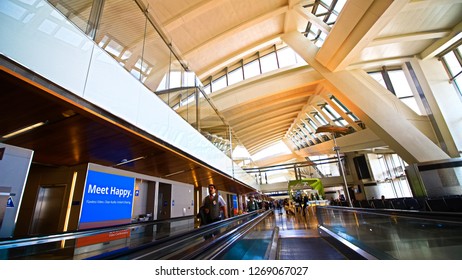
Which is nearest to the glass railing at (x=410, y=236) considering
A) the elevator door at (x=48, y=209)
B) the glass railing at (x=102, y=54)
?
the glass railing at (x=102, y=54)

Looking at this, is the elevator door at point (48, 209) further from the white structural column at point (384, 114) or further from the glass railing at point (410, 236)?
the white structural column at point (384, 114)

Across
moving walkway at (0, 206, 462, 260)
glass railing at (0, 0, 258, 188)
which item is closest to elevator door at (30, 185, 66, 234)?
moving walkway at (0, 206, 462, 260)

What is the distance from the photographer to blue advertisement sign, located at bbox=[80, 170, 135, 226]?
5.21 m

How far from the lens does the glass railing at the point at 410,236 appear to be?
2.10 m

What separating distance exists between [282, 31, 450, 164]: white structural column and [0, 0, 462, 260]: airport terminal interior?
0.07 meters

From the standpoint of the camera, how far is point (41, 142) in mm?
3971

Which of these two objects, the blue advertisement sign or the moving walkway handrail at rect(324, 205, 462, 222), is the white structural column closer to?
the moving walkway handrail at rect(324, 205, 462, 222)

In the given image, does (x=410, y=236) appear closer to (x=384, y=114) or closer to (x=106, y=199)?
(x=106, y=199)

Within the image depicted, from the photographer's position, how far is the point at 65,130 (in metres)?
3.56

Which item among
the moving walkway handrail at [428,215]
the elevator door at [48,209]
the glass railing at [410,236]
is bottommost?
the glass railing at [410,236]

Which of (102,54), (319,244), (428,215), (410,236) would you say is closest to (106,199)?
(102,54)

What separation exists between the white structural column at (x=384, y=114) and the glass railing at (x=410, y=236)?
28.4 feet
